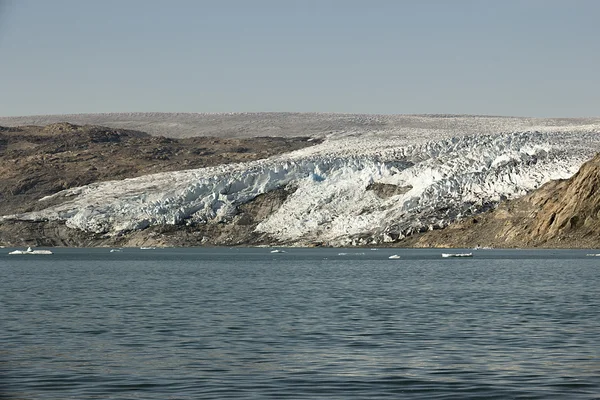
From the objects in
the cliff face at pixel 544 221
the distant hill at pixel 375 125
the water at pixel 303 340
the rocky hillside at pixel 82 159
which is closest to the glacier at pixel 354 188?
the cliff face at pixel 544 221

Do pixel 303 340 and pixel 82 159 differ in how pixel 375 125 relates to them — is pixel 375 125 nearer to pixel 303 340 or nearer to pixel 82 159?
pixel 82 159

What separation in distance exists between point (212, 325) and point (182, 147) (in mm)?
149392

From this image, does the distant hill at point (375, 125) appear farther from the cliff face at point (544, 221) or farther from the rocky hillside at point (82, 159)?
the cliff face at point (544, 221)

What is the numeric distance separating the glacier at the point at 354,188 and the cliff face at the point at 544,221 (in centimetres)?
178

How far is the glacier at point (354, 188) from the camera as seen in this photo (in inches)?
4483

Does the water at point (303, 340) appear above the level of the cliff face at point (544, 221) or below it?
above

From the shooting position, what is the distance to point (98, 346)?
26203 mm

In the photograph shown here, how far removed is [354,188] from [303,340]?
9595 cm

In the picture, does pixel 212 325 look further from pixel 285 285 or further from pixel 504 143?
pixel 504 143

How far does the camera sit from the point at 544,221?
4126 inches

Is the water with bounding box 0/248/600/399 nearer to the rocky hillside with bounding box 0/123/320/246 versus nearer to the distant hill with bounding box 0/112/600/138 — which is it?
the rocky hillside with bounding box 0/123/320/246

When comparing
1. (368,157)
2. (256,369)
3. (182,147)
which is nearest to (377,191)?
(368,157)

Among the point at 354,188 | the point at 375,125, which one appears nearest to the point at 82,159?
the point at 375,125

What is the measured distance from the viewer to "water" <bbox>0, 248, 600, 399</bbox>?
1991 centimetres
